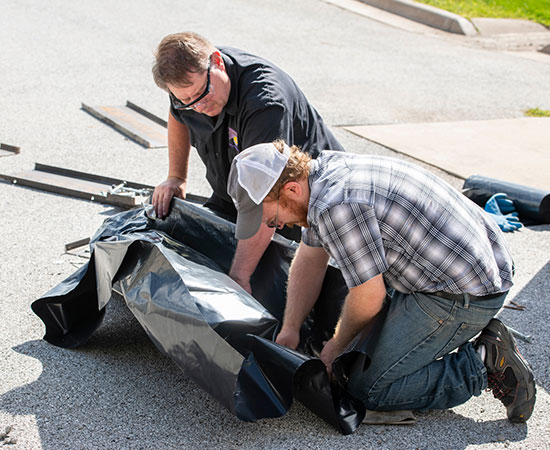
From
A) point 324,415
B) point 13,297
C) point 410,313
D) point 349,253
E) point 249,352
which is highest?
point 349,253

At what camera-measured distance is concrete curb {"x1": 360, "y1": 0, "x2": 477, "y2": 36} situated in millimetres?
12698

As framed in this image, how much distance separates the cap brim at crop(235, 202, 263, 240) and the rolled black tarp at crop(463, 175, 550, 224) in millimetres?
3205

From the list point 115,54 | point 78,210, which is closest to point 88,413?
point 78,210

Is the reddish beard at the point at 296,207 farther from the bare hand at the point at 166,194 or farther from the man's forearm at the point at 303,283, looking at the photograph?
the bare hand at the point at 166,194

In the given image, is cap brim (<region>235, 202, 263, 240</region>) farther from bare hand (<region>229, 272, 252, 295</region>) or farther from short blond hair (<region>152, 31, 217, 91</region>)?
short blond hair (<region>152, 31, 217, 91</region>)

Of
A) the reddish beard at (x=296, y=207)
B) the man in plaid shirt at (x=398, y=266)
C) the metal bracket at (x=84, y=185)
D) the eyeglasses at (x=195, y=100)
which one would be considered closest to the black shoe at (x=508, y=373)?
the man in plaid shirt at (x=398, y=266)

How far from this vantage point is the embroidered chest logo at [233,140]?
3418mm

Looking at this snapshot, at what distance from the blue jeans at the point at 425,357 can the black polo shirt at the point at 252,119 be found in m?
1.02

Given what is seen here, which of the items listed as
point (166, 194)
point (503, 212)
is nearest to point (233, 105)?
point (166, 194)

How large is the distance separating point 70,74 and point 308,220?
6.61 m

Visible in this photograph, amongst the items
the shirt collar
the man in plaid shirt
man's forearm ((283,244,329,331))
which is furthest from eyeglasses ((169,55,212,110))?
man's forearm ((283,244,329,331))

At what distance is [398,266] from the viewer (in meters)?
2.66

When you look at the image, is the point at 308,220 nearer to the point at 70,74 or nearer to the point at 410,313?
the point at 410,313

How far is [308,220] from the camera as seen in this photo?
8.29ft
